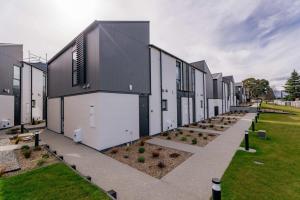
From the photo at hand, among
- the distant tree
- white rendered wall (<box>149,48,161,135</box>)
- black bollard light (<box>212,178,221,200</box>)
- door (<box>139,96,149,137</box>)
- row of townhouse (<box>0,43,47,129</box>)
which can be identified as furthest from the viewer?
the distant tree

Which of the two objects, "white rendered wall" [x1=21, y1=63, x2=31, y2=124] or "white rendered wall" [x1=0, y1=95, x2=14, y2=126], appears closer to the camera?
"white rendered wall" [x1=0, y1=95, x2=14, y2=126]

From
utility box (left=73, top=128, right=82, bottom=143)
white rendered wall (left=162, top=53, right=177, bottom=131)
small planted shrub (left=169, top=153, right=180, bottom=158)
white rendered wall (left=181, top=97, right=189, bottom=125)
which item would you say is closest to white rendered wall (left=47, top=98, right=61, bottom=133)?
utility box (left=73, top=128, right=82, bottom=143)

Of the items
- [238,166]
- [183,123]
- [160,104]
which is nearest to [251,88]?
[183,123]

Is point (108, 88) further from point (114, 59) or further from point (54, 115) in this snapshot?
point (54, 115)

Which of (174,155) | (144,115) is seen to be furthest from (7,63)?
(174,155)

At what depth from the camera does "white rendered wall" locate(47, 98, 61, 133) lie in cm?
1327

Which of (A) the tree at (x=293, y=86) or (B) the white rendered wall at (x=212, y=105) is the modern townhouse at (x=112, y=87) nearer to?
(B) the white rendered wall at (x=212, y=105)

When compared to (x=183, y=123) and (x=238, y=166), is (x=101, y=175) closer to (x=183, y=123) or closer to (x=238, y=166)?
(x=238, y=166)

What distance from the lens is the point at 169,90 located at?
14.1 metres

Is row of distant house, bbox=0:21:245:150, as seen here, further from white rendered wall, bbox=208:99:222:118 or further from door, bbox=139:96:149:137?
white rendered wall, bbox=208:99:222:118

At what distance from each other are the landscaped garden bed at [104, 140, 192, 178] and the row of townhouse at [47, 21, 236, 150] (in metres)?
0.98

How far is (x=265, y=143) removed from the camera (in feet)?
30.2

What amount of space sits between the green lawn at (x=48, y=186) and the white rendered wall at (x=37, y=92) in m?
17.8

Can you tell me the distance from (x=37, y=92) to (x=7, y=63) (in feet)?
16.4
